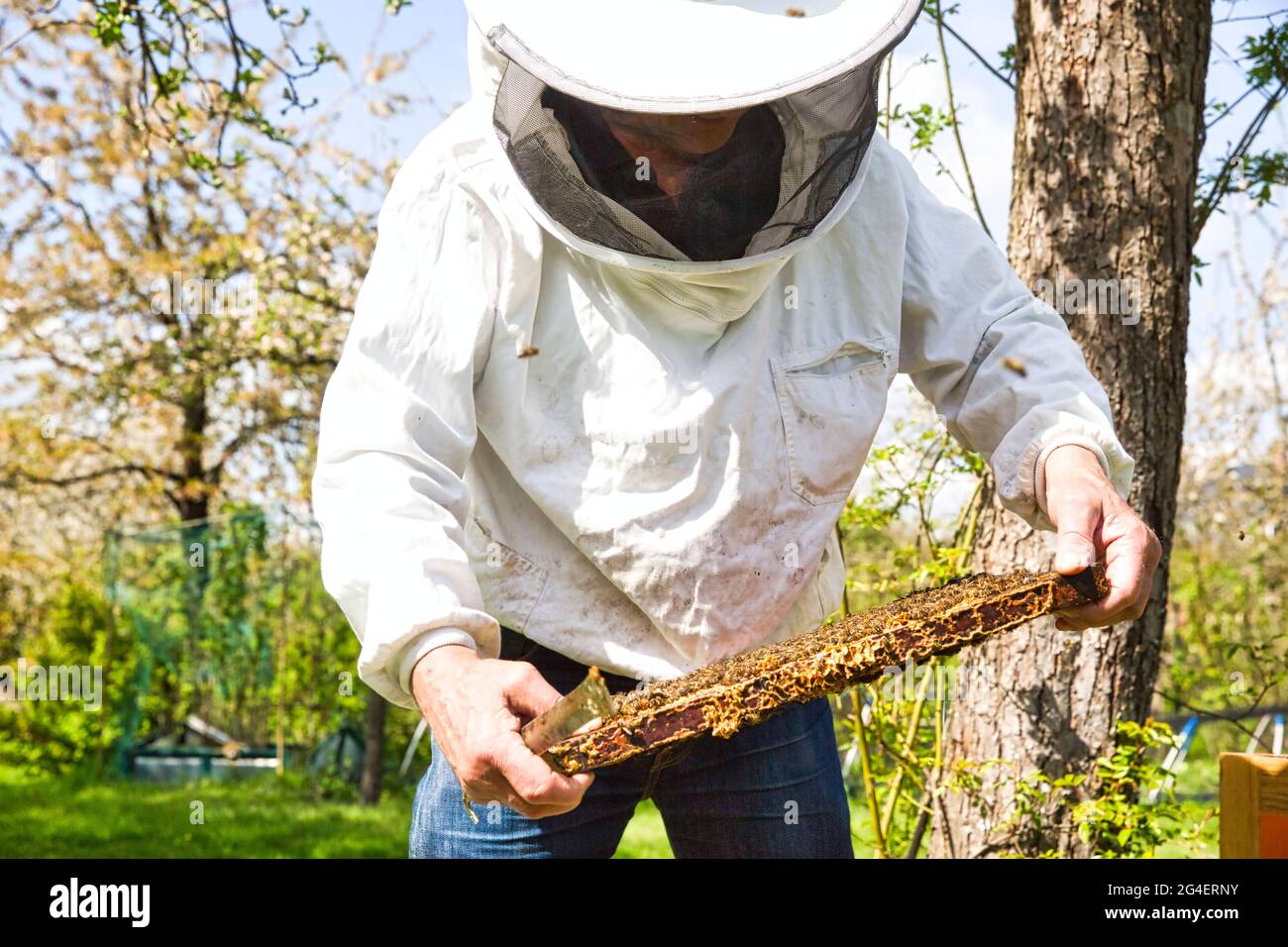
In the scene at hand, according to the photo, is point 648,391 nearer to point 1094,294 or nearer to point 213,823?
point 1094,294

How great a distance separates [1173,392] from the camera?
11.0 feet

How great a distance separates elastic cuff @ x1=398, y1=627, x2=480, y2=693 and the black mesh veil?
67 centimetres

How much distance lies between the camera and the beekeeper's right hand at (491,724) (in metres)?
1.40

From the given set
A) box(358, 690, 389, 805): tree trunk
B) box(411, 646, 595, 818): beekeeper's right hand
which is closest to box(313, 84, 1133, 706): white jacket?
box(411, 646, 595, 818): beekeeper's right hand

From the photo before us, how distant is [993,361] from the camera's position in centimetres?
214

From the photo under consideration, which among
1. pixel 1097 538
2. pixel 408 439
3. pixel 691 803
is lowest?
pixel 691 803

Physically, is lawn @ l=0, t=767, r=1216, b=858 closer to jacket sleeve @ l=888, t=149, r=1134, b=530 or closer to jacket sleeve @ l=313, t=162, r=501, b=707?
jacket sleeve @ l=888, t=149, r=1134, b=530

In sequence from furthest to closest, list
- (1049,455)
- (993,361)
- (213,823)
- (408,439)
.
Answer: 1. (213,823)
2. (993,361)
3. (1049,455)
4. (408,439)

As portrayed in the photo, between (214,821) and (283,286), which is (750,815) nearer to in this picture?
(214,821)

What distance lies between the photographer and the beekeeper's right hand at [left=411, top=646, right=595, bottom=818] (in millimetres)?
1400

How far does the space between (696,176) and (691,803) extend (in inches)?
43.5

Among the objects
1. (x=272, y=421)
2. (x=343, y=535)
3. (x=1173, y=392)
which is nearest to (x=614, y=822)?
(x=343, y=535)

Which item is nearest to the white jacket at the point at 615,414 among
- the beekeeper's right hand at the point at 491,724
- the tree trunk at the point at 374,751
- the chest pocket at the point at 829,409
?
the chest pocket at the point at 829,409

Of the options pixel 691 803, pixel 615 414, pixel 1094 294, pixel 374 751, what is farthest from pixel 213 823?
pixel 615 414
